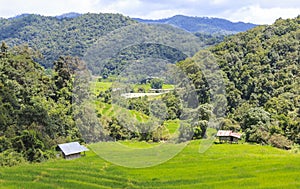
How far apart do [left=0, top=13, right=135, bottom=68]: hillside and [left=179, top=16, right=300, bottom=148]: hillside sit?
70.2 feet

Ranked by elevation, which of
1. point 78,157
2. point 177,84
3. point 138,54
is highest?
point 138,54

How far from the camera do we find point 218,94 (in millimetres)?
30031

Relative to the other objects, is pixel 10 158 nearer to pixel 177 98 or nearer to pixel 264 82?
pixel 177 98

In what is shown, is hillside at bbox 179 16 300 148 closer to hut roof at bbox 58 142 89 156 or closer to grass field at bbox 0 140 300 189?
grass field at bbox 0 140 300 189

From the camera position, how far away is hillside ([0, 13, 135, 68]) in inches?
2721

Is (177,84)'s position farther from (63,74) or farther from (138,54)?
(63,74)

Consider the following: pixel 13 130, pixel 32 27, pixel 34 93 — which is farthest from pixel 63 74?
pixel 32 27

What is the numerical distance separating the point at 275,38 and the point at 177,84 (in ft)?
118

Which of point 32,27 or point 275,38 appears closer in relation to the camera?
point 275,38

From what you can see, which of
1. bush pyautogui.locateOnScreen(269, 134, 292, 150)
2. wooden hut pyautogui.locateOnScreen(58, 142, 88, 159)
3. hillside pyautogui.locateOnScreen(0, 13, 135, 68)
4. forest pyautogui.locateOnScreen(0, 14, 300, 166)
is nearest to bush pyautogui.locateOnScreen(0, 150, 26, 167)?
forest pyautogui.locateOnScreen(0, 14, 300, 166)

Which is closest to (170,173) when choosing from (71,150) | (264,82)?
(71,150)

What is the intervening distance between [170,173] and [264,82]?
26.8 meters

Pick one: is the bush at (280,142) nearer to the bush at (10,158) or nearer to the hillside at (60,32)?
the bush at (10,158)

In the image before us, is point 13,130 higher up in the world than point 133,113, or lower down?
lower down
